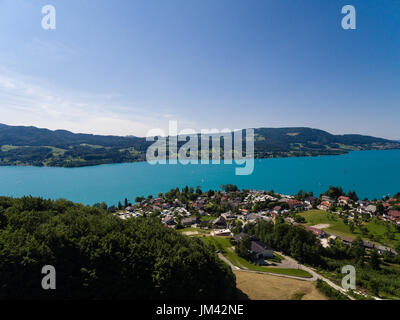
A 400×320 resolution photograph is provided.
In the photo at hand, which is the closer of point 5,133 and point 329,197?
point 329,197

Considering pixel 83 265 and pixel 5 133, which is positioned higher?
pixel 5 133

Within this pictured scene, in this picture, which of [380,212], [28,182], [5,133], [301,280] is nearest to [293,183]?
[380,212]

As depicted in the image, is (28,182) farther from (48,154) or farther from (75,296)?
(75,296)

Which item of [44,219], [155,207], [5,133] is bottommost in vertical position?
[155,207]

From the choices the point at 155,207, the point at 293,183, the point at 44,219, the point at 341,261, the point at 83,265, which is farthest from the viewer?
the point at 293,183

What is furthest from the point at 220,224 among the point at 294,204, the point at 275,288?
the point at 275,288

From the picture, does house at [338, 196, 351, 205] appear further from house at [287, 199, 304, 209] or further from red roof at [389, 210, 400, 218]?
house at [287, 199, 304, 209]

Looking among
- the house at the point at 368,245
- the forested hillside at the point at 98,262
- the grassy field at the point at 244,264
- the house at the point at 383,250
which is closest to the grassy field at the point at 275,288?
the forested hillside at the point at 98,262
